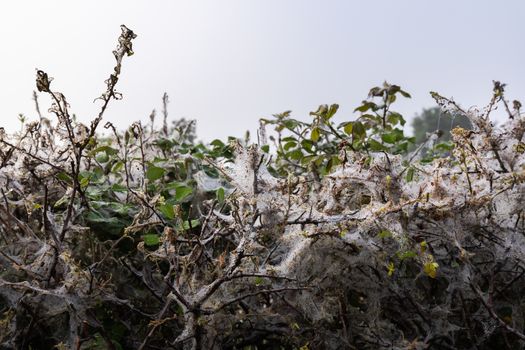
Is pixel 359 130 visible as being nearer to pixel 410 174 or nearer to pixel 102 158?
pixel 410 174

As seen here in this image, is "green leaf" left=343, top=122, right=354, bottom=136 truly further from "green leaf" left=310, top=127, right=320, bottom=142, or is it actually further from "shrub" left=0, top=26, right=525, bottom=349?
"shrub" left=0, top=26, right=525, bottom=349

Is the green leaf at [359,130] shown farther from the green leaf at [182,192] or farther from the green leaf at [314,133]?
the green leaf at [182,192]

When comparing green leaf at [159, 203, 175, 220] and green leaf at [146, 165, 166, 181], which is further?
green leaf at [146, 165, 166, 181]

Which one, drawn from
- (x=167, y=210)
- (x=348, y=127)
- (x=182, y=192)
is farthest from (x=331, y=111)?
(x=167, y=210)

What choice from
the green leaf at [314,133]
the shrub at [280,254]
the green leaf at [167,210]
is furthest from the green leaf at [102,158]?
the green leaf at [314,133]

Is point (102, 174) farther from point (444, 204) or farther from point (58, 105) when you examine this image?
point (444, 204)

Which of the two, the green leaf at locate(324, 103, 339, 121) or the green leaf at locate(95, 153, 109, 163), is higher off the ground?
the green leaf at locate(324, 103, 339, 121)

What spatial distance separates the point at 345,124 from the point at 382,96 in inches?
16.2

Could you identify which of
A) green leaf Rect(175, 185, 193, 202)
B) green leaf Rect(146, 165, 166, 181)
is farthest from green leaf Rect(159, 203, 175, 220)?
green leaf Rect(146, 165, 166, 181)

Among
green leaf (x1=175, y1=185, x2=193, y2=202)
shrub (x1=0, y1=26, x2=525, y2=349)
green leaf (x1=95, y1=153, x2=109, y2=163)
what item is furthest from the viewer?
green leaf (x1=95, y1=153, x2=109, y2=163)

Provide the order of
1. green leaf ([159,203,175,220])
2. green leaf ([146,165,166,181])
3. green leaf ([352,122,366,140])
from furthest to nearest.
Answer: green leaf ([352,122,366,140]) → green leaf ([146,165,166,181]) → green leaf ([159,203,175,220])

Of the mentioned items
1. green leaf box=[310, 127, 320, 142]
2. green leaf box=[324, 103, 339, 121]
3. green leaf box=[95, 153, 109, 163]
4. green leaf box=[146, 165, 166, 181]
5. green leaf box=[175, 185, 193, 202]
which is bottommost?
green leaf box=[175, 185, 193, 202]

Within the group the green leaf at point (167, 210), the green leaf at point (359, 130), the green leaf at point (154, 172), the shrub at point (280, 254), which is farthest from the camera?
the green leaf at point (359, 130)

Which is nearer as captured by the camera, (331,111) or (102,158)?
(331,111)
